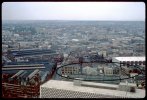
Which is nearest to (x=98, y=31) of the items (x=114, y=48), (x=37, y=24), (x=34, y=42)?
(x=114, y=48)

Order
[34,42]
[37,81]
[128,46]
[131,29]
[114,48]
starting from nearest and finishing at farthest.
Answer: [131,29]
[128,46]
[114,48]
[34,42]
[37,81]

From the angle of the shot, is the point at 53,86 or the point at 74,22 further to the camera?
the point at 53,86

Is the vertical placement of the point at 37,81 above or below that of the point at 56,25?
below

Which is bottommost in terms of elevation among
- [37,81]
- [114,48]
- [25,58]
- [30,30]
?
[37,81]

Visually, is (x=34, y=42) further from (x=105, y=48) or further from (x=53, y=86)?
(x=105, y=48)

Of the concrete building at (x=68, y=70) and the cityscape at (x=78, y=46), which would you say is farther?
the cityscape at (x=78, y=46)

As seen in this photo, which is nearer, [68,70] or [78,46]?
[68,70]

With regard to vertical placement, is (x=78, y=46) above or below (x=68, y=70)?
below

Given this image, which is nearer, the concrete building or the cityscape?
the concrete building

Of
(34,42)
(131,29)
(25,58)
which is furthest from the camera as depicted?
(25,58)

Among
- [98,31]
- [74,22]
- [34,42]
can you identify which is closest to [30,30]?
[34,42]
